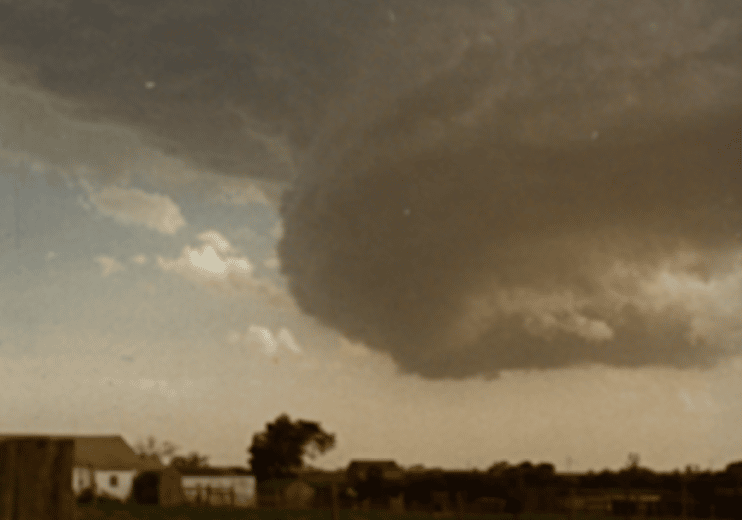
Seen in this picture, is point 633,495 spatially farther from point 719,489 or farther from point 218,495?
point 218,495

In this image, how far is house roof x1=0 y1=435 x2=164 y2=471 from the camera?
74.2m

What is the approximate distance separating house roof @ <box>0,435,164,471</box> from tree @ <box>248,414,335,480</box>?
3037 cm

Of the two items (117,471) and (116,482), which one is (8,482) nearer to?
(116,482)

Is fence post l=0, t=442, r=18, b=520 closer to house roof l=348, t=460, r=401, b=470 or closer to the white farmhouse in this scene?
the white farmhouse

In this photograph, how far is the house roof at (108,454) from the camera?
74.2 m

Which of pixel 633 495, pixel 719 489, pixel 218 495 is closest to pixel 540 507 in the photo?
pixel 633 495

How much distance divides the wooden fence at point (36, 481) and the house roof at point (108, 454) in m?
74.0

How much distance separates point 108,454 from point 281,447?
36.7m

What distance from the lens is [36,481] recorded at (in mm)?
2785

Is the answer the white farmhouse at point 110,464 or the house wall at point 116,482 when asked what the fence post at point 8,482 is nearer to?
the white farmhouse at point 110,464

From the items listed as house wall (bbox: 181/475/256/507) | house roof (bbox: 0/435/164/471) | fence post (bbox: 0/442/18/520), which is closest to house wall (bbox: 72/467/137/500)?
house roof (bbox: 0/435/164/471)

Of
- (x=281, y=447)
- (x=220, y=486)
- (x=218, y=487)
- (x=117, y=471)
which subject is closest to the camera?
(x=117, y=471)

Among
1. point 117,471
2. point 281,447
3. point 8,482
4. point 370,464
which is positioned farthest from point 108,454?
point 8,482

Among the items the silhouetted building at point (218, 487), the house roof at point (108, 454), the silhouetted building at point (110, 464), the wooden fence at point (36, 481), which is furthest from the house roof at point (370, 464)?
the wooden fence at point (36, 481)
